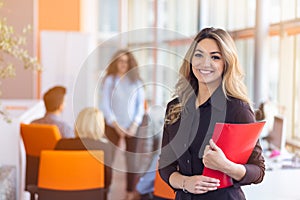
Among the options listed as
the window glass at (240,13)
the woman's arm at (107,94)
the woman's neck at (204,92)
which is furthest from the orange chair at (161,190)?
the window glass at (240,13)

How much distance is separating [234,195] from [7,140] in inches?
113

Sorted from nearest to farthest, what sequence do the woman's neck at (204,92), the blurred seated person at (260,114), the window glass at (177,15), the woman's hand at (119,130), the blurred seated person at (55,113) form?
the woman's neck at (204,92)
the blurred seated person at (260,114)
the blurred seated person at (55,113)
the woman's hand at (119,130)
the window glass at (177,15)

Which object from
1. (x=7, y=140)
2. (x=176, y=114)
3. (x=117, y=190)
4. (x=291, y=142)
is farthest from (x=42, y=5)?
(x=176, y=114)

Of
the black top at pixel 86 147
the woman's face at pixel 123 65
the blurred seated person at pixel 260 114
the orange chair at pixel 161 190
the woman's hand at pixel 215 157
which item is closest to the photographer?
the woman's hand at pixel 215 157

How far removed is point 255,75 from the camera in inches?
217

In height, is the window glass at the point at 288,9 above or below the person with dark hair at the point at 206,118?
above

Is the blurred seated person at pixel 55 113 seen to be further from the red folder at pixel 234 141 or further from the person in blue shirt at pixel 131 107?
the red folder at pixel 234 141

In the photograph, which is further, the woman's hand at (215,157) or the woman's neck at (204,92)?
the woman's neck at (204,92)

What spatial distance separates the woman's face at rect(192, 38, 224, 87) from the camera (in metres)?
1.87

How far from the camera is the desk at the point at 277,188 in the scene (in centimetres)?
255

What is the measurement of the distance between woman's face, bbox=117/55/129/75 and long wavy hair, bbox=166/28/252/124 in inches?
148

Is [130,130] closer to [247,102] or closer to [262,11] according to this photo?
[262,11]

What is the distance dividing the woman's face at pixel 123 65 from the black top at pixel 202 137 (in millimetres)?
3786

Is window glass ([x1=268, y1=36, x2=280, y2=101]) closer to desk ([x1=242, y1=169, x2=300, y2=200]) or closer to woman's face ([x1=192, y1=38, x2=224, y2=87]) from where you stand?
desk ([x1=242, y1=169, x2=300, y2=200])
